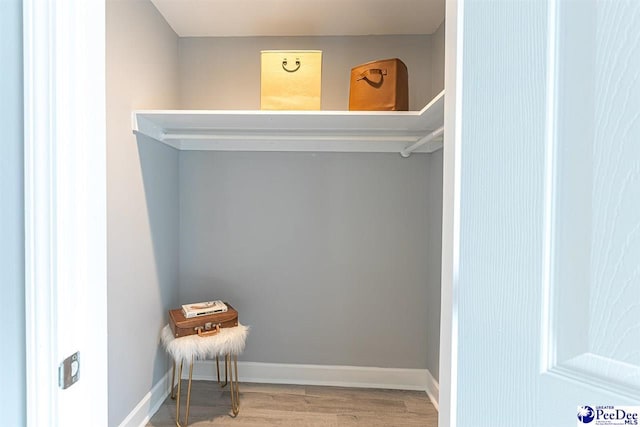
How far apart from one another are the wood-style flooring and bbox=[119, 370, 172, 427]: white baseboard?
1.4 inches

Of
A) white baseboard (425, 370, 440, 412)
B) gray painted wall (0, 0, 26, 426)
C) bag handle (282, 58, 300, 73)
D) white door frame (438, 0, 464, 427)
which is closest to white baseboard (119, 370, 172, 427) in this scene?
gray painted wall (0, 0, 26, 426)

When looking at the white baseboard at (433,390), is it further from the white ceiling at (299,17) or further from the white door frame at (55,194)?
the white ceiling at (299,17)

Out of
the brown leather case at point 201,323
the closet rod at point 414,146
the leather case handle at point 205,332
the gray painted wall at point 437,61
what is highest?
the gray painted wall at point 437,61

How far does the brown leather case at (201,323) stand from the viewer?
6.11 ft

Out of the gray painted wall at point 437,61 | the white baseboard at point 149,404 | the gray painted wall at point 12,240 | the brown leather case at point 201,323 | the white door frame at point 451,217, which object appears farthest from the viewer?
the gray painted wall at point 437,61

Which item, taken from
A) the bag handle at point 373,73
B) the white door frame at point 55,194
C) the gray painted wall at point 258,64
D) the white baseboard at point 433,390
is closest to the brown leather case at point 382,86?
the bag handle at point 373,73

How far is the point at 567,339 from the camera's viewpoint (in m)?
0.44

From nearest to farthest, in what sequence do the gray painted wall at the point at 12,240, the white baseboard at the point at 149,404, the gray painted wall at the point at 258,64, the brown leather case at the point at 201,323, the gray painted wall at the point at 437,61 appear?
the gray painted wall at the point at 12,240 < the white baseboard at the point at 149,404 < the brown leather case at the point at 201,323 < the gray painted wall at the point at 437,61 < the gray painted wall at the point at 258,64

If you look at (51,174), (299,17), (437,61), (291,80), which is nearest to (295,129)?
(291,80)

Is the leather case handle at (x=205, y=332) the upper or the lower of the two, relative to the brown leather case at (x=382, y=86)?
lower

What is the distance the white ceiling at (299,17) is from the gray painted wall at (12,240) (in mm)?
1584

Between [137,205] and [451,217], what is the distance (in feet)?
5.63

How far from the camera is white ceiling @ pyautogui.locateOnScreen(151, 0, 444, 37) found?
190cm

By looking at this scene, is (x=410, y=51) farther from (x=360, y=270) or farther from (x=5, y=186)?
(x=5, y=186)
